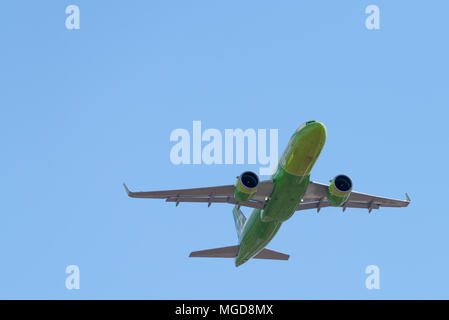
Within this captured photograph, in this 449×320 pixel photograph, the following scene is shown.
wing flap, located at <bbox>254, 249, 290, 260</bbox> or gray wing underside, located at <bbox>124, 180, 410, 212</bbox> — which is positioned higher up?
gray wing underside, located at <bbox>124, 180, 410, 212</bbox>

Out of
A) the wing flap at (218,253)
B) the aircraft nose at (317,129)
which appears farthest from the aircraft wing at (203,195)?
the aircraft nose at (317,129)

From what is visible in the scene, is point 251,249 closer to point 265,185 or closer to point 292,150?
point 265,185

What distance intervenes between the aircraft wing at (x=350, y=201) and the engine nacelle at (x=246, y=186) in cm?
459

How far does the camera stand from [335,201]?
141 ft

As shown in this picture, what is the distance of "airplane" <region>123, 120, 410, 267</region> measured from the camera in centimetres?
3866

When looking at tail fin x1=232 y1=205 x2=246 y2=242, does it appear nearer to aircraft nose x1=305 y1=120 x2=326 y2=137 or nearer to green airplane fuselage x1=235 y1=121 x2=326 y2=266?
green airplane fuselage x1=235 y1=121 x2=326 y2=266

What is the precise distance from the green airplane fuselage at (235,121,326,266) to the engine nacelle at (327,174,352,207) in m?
2.34

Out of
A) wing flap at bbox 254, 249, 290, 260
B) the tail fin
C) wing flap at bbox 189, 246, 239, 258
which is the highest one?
the tail fin

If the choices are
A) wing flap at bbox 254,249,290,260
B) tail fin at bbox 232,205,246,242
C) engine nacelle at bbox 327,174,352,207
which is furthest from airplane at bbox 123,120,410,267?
wing flap at bbox 254,249,290,260

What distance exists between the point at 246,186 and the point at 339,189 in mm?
5796

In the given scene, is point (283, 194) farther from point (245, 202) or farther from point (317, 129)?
point (317, 129)

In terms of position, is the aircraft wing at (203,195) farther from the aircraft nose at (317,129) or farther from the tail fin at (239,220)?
the aircraft nose at (317,129)

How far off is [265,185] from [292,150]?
3.73 metres

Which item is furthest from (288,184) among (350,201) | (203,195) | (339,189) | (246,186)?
(350,201)
